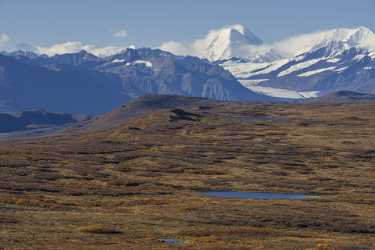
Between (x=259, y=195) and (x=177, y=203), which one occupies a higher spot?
(x=177, y=203)

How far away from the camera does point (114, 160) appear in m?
173

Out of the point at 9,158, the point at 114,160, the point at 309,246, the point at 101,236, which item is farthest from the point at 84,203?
the point at 114,160

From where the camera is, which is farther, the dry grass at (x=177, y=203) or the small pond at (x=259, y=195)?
the small pond at (x=259, y=195)

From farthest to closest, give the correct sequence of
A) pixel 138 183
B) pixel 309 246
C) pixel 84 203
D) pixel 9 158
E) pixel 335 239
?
pixel 9 158
pixel 138 183
pixel 84 203
pixel 335 239
pixel 309 246

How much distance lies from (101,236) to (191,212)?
71.3ft

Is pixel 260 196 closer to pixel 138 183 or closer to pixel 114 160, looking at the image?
pixel 138 183

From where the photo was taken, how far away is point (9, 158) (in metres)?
156

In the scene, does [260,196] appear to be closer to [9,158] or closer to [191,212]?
[191,212]

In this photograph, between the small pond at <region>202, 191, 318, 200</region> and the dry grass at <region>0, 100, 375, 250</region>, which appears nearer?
the dry grass at <region>0, 100, 375, 250</region>

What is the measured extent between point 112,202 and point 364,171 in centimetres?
7529

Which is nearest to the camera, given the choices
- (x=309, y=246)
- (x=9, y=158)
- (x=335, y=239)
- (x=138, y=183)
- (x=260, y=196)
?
(x=309, y=246)

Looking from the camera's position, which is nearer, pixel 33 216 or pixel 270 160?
pixel 33 216

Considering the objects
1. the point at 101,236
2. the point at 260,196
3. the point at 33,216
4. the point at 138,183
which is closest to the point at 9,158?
the point at 138,183

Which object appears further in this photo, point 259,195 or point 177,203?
point 259,195
